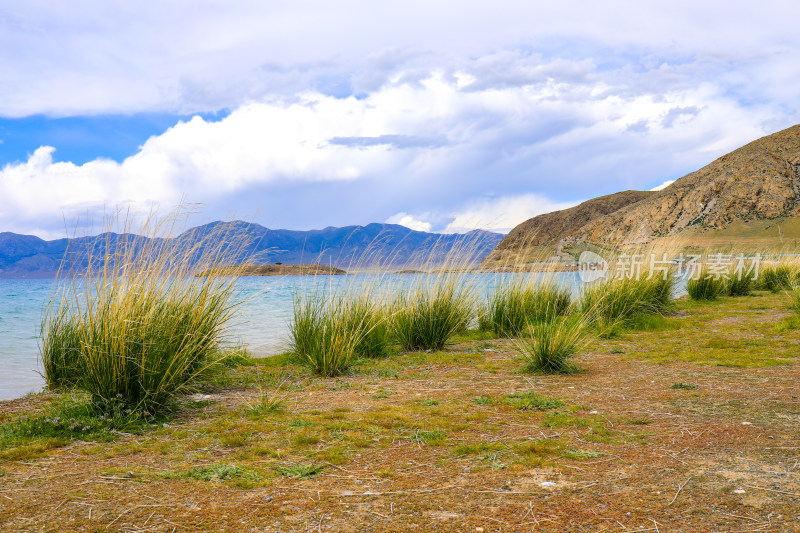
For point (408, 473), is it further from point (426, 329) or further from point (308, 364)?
point (426, 329)

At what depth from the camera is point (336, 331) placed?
6.09 metres

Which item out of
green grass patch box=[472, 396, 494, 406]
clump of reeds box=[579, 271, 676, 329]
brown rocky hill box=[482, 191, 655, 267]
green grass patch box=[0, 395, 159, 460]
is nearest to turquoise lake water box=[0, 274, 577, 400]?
clump of reeds box=[579, 271, 676, 329]

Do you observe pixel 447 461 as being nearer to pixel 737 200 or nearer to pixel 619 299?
pixel 619 299

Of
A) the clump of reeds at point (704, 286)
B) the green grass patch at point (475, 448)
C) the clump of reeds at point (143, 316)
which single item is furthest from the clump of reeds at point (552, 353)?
the clump of reeds at point (704, 286)

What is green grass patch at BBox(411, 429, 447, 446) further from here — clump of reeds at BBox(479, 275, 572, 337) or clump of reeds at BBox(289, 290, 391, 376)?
clump of reeds at BBox(479, 275, 572, 337)

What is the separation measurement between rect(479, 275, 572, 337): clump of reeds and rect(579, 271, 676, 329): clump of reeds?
520mm

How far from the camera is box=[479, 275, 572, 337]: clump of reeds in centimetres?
876

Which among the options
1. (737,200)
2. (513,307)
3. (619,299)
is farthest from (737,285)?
(737,200)

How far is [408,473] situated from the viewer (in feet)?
9.29

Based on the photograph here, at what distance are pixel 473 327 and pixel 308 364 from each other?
14.5 ft

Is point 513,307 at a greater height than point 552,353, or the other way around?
point 513,307

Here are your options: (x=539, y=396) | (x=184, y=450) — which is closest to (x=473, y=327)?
(x=539, y=396)

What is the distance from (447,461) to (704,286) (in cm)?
1190

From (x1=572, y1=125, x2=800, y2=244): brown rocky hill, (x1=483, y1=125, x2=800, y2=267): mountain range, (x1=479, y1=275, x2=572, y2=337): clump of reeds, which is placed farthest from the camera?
(x1=572, y1=125, x2=800, y2=244): brown rocky hill
